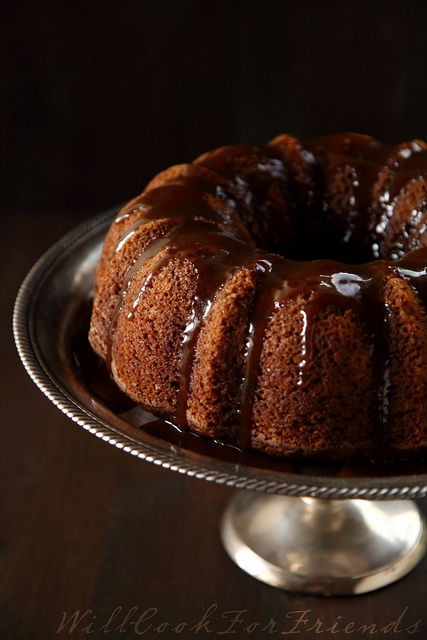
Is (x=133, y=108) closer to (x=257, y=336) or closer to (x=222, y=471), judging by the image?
(x=257, y=336)

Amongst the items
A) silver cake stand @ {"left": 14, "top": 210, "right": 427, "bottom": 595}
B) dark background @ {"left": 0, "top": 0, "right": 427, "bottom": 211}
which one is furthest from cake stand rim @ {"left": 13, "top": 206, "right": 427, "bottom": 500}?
dark background @ {"left": 0, "top": 0, "right": 427, "bottom": 211}

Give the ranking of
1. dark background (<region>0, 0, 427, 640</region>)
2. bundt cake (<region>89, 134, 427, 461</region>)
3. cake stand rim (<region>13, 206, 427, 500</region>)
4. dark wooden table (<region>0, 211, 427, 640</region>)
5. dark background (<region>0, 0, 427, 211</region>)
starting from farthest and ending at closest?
1. dark background (<region>0, 0, 427, 211</region>)
2. dark background (<region>0, 0, 427, 640</region>)
3. dark wooden table (<region>0, 211, 427, 640</region>)
4. bundt cake (<region>89, 134, 427, 461</region>)
5. cake stand rim (<region>13, 206, 427, 500</region>)

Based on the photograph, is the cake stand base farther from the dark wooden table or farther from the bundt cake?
the bundt cake

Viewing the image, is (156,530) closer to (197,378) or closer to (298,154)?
(197,378)

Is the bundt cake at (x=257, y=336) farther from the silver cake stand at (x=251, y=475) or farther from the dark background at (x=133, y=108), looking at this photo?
the dark background at (x=133, y=108)

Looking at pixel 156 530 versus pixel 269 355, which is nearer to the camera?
pixel 269 355

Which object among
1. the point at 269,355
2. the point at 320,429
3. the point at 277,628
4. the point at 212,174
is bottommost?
the point at 277,628

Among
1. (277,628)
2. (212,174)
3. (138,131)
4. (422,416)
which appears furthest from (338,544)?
(138,131)

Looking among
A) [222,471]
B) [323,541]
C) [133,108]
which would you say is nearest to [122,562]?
[323,541]
